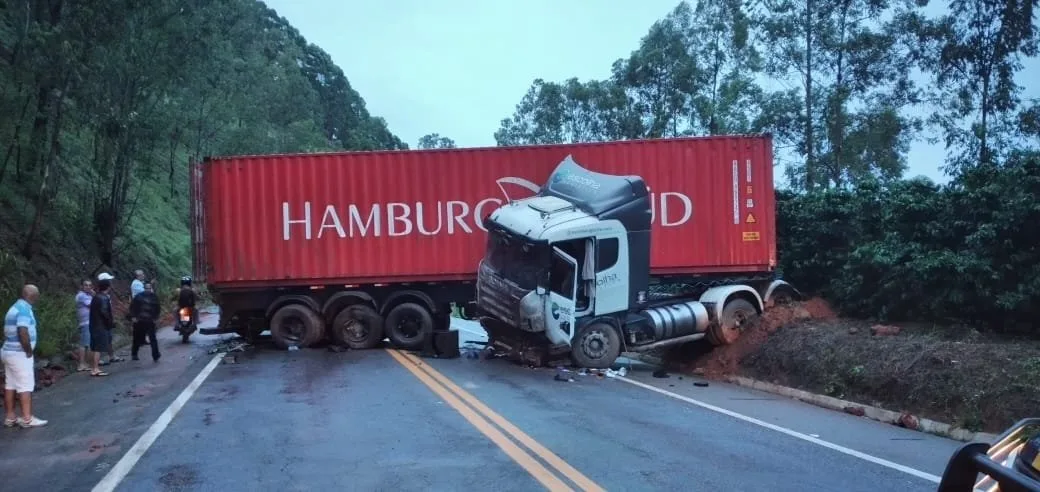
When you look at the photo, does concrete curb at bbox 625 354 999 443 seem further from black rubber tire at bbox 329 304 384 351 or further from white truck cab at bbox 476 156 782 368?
black rubber tire at bbox 329 304 384 351

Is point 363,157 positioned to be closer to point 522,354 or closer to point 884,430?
point 522,354

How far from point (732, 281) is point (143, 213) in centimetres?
2785

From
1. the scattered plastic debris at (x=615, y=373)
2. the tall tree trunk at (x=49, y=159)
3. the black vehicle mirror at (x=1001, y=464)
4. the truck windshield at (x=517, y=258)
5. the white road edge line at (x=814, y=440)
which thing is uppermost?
the tall tree trunk at (x=49, y=159)

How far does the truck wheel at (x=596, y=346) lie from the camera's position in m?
14.8

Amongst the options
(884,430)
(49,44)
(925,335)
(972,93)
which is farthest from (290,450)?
(972,93)

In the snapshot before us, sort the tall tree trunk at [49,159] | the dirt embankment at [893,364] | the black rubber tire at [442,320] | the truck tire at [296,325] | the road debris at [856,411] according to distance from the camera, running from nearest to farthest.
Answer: the dirt embankment at [893,364] < the road debris at [856,411] < the truck tire at [296,325] < the black rubber tire at [442,320] < the tall tree trunk at [49,159]

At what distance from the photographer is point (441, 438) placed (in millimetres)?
8266

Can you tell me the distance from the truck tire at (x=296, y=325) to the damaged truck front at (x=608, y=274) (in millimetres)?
3560

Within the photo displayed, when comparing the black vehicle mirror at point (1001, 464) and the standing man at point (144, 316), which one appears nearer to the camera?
the black vehicle mirror at point (1001, 464)

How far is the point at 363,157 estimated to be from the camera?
56.7 feet

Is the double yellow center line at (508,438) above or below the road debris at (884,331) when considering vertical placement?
below

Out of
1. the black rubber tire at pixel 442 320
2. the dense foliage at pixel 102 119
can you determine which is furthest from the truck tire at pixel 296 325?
the dense foliage at pixel 102 119

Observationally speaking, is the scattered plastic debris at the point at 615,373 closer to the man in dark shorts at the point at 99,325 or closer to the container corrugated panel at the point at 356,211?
the container corrugated panel at the point at 356,211

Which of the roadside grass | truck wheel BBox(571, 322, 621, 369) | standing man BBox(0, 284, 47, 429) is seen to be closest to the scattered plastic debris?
truck wheel BBox(571, 322, 621, 369)
